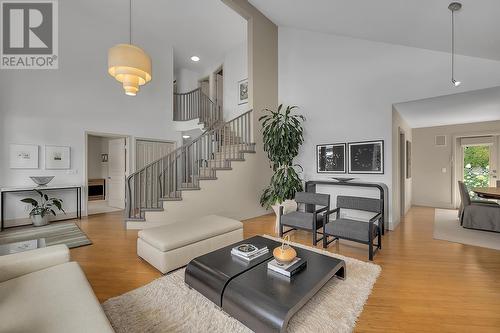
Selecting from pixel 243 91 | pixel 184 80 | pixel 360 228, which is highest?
pixel 184 80

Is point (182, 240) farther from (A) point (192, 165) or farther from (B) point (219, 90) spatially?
(B) point (219, 90)

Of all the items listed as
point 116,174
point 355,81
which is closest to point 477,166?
point 355,81

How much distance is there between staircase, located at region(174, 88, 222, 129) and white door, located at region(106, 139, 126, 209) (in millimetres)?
2119

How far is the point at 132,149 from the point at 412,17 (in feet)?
21.4

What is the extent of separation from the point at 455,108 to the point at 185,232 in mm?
5576

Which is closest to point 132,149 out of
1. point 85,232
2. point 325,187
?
point 85,232

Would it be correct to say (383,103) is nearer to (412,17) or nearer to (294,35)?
(412,17)

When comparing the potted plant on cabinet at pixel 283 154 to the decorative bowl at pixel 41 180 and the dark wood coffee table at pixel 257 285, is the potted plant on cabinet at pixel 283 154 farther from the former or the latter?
the decorative bowl at pixel 41 180

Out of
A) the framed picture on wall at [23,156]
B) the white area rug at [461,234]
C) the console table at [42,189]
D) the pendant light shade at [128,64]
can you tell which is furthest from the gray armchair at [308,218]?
the framed picture on wall at [23,156]

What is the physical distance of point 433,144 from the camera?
21.2 ft

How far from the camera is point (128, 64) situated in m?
2.59

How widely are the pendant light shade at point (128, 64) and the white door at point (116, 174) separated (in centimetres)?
410

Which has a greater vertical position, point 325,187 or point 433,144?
point 433,144

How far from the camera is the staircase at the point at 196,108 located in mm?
7560
